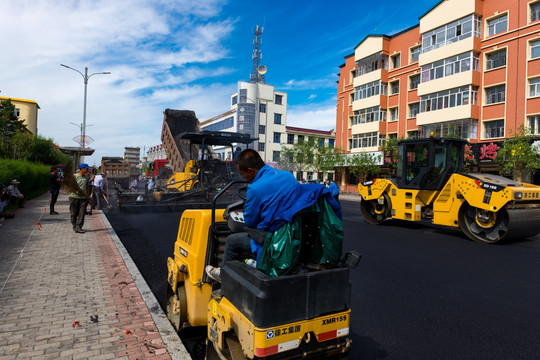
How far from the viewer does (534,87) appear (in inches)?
893

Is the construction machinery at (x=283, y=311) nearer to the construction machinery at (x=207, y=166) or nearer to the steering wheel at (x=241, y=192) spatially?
the steering wheel at (x=241, y=192)

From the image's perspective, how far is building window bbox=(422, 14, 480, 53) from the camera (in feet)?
84.1

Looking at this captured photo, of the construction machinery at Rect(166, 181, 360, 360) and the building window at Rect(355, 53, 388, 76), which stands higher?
the building window at Rect(355, 53, 388, 76)

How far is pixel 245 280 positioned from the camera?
233cm

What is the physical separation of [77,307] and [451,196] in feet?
27.2

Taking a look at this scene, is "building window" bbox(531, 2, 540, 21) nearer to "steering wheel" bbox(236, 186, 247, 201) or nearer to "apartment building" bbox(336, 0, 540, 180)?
"apartment building" bbox(336, 0, 540, 180)

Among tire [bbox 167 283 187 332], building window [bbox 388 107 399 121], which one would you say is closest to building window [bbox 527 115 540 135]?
building window [bbox 388 107 399 121]

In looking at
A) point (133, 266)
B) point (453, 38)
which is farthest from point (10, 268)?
point (453, 38)

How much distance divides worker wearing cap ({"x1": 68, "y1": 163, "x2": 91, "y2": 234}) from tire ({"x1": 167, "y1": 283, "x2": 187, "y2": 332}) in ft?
18.4

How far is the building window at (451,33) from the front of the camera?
1009 inches

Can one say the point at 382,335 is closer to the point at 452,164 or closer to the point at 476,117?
the point at 452,164

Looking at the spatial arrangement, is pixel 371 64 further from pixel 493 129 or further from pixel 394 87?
pixel 493 129

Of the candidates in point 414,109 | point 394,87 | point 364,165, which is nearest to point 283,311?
point 364,165

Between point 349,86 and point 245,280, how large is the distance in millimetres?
38657
